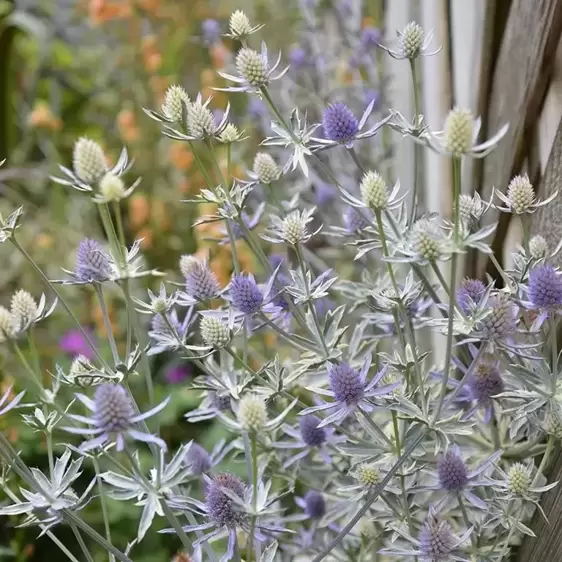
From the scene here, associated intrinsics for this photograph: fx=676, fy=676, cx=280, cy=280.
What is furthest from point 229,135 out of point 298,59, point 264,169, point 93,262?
point 298,59

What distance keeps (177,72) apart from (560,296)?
1.51 meters

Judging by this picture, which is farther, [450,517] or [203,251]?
[203,251]

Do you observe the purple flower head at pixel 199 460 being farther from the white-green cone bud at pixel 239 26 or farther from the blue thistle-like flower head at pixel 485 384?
the white-green cone bud at pixel 239 26

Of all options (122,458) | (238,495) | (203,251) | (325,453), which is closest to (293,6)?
(203,251)

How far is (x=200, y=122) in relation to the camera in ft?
1.65

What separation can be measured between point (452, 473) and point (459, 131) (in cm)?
28

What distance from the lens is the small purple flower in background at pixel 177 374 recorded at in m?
1.32

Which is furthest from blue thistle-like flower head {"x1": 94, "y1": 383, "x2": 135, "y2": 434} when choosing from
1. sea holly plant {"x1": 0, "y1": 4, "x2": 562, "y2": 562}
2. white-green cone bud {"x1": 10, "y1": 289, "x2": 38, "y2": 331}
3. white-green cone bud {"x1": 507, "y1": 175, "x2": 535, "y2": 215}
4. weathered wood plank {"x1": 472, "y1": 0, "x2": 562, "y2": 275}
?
weathered wood plank {"x1": 472, "y1": 0, "x2": 562, "y2": 275}

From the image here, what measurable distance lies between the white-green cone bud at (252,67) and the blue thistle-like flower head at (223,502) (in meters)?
0.29

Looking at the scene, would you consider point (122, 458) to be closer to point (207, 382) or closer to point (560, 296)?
point (207, 382)

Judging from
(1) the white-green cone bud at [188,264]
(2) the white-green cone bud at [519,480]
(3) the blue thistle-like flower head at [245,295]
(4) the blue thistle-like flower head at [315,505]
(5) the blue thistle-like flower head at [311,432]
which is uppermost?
(1) the white-green cone bud at [188,264]

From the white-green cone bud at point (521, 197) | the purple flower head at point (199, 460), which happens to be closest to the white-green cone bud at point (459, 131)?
the white-green cone bud at point (521, 197)

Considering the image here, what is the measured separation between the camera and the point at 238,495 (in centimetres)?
49

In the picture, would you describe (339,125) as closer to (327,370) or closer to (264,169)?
(264,169)
